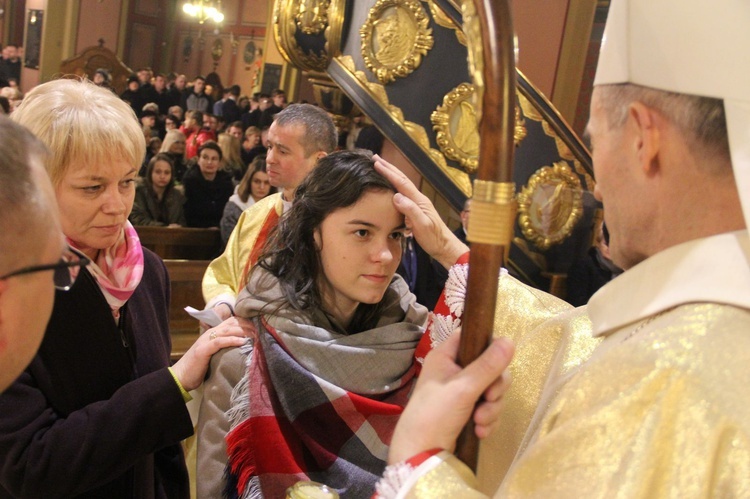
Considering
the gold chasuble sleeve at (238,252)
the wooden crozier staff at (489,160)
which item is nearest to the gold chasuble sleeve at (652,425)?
the wooden crozier staff at (489,160)

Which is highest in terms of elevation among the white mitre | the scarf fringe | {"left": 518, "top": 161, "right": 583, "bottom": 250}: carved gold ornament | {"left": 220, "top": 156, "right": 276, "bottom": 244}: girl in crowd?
the white mitre

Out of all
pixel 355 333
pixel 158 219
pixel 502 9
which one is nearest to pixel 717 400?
pixel 502 9

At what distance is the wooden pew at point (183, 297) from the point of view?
15.8 feet

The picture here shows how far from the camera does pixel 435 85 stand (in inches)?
185

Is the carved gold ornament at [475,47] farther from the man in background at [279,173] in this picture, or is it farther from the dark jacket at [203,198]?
the dark jacket at [203,198]

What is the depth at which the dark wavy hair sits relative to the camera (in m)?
1.98

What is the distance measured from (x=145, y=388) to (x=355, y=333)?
619mm

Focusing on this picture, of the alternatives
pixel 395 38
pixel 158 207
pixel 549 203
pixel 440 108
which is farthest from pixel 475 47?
pixel 158 207

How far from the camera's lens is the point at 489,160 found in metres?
1.00

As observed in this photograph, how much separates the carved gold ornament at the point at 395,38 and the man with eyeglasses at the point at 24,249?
12.7ft

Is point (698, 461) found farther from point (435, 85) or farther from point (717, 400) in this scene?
point (435, 85)

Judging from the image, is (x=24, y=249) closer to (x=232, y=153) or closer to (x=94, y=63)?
(x=232, y=153)

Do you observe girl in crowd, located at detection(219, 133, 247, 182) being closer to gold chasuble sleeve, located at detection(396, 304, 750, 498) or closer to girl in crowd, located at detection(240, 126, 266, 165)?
girl in crowd, located at detection(240, 126, 266, 165)

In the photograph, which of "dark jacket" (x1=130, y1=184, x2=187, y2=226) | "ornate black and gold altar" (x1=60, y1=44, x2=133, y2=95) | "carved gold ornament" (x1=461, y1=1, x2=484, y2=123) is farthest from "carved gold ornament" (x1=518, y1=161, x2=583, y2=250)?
"ornate black and gold altar" (x1=60, y1=44, x2=133, y2=95)
